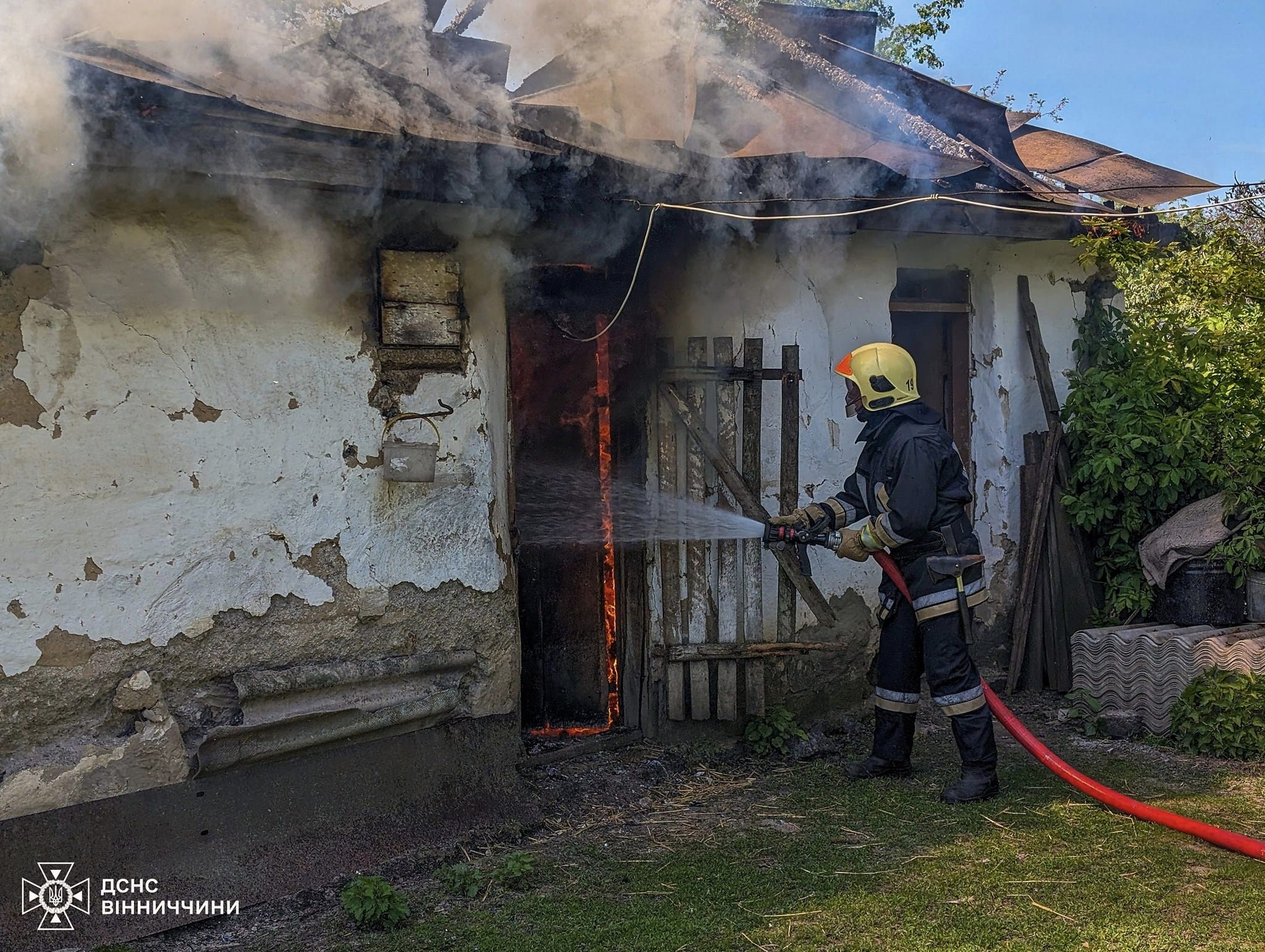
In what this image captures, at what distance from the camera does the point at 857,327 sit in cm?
668

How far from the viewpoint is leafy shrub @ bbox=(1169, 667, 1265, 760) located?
582 centimetres

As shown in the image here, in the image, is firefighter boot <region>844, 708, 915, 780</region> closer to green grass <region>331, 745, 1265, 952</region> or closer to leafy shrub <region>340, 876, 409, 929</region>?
green grass <region>331, 745, 1265, 952</region>

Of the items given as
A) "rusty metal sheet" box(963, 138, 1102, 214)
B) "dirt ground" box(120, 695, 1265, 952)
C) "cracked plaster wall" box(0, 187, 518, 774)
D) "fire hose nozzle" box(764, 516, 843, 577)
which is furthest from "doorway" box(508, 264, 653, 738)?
"rusty metal sheet" box(963, 138, 1102, 214)

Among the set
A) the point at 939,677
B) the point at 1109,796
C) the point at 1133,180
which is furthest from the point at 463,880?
the point at 1133,180

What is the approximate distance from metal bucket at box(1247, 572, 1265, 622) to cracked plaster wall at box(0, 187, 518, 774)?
16.1ft

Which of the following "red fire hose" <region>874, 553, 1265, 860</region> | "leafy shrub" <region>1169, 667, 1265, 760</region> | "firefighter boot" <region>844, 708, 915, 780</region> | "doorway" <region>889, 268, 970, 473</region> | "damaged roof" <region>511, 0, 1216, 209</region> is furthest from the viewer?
"doorway" <region>889, 268, 970, 473</region>

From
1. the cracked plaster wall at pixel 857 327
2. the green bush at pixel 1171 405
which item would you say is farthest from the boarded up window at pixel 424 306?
the green bush at pixel 1171 405

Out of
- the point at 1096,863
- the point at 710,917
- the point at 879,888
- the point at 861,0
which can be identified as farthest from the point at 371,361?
the point at 861,0

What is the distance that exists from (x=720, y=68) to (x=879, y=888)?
18.0 feet

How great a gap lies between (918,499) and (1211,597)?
2958mm

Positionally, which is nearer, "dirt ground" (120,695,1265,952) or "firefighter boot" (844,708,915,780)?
"dirt ground" (120,695,1265,952)

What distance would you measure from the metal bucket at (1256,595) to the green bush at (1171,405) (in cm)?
8

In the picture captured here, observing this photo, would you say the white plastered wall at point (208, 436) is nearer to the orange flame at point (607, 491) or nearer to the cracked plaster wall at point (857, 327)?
the orange flame at point (607, 491)

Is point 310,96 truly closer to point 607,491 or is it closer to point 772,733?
point 607,491
